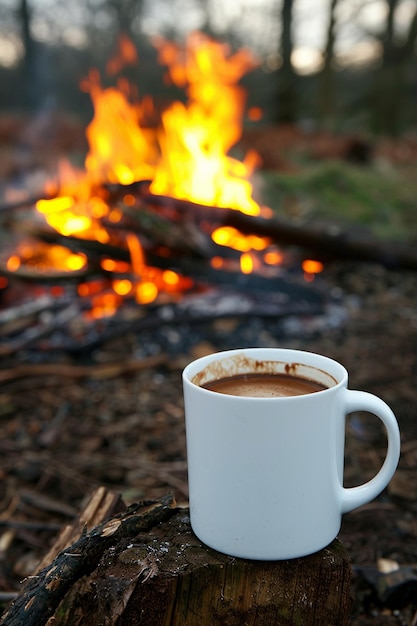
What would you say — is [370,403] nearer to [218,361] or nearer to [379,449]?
[218,361]

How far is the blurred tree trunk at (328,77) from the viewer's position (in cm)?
1373

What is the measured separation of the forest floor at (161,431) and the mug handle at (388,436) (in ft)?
2.32

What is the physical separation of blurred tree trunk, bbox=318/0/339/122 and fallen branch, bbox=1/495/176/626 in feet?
47.2

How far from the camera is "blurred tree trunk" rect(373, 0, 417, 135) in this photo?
50.9 feet

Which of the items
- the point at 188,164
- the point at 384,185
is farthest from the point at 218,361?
the point at 384,185

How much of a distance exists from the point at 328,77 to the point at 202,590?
15100 millimetres

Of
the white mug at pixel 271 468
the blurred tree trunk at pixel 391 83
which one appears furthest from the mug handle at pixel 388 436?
the blurred tree trunk at pixel 391 83

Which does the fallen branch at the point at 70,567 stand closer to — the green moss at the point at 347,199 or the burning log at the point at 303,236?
the burning log at the point at 303,236

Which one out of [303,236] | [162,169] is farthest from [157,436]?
[162,169]

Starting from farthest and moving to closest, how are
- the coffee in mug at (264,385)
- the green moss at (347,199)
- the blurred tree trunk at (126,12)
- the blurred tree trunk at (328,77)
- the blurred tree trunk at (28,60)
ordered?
the blurred tree trunk at (28,60) < the blurred tree trunk at (126,12) < the blurred tree trunk at (328,77) < the green moss at (347,199) < the coffee in mug at (264,385)

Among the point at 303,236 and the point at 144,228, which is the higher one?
the point at 144,228

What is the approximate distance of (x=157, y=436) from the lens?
10.5ft

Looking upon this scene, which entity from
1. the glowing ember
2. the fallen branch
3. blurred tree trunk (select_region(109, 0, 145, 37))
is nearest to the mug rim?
the fallen branch

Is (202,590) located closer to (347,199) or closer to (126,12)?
(347,199)
